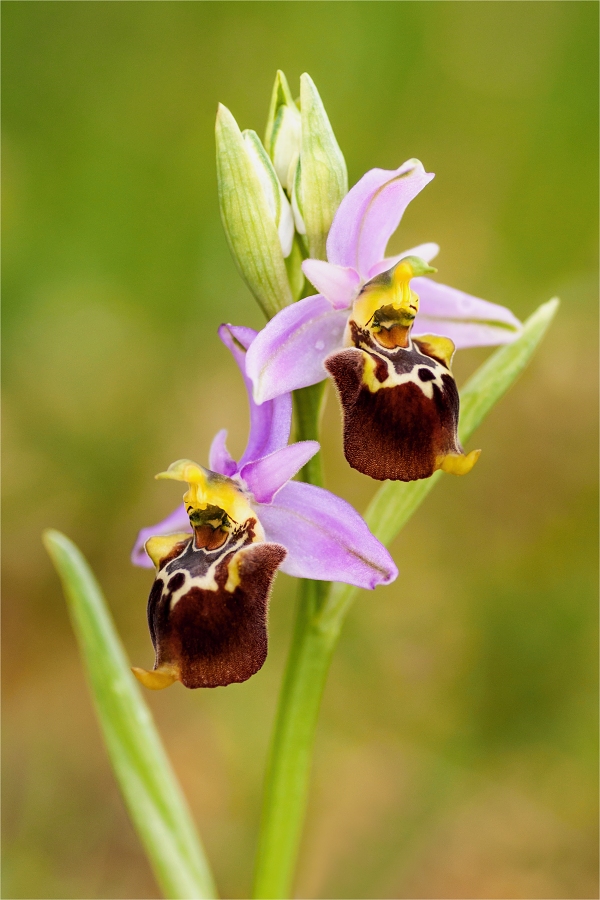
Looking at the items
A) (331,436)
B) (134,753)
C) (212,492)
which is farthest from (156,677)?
(331,436)

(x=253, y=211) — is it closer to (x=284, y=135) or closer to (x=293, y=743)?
(x=284, y=135)

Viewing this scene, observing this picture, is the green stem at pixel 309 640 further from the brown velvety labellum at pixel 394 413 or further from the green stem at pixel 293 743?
the brown velvety labellum at pixel 394 413

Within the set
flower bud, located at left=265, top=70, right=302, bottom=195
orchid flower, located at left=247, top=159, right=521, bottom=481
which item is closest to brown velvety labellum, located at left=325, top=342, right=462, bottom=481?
orchid flower, located at left=247, top=159, right=521, bottom=481

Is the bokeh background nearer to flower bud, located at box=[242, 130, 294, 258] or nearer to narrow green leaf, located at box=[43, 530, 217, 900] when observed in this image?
narrow green leaf, located at box=[43, 530, 217, 900]

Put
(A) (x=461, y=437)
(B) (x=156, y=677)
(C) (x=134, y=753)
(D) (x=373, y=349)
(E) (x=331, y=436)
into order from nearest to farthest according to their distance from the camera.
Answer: (B) (x=156, y=677) < (D) (x=373, y=349) < (A) (x=461, y=437) < (C) (x=134, y=753) < (E) (x=331, y=436)

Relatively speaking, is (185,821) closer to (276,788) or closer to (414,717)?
(276,788)

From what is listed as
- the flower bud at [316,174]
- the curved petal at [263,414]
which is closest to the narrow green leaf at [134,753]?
the curved petal at [263,414]
